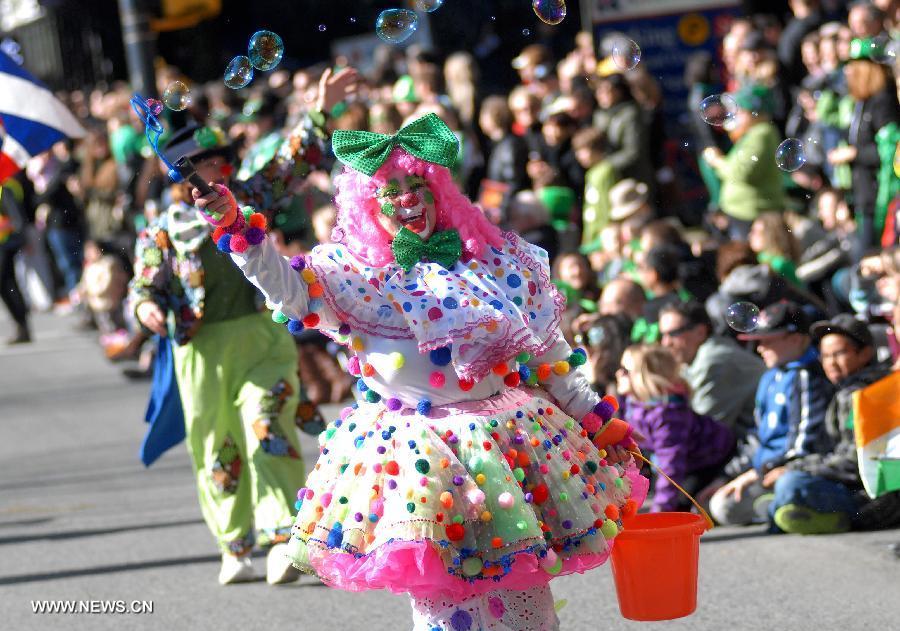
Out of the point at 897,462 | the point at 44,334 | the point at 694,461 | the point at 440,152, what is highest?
the point at 440,152

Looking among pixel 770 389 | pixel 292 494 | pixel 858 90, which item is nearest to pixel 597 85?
pixel 858 90

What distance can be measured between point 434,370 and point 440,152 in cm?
61

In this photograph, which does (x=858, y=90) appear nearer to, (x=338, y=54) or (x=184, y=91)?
(x=184, y=91)

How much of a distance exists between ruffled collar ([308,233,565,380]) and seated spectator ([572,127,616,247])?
6071 millimetres

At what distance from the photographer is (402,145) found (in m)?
4.49

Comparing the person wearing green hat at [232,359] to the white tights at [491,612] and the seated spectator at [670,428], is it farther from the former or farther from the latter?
the white tights at [491,612]

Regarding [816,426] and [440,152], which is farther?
[816,426]

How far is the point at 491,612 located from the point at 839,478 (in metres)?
2.81

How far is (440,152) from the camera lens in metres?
4.48

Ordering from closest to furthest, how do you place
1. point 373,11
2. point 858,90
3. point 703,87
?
point 858,90
point 703,87
point 373,11

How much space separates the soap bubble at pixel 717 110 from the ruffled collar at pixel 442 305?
1883mm

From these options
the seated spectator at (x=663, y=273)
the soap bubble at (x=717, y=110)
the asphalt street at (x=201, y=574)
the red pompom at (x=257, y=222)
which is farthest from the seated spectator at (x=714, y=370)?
the red pompom at (x=257, y=222)

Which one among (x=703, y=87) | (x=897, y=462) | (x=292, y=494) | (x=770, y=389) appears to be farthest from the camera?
(x=703, y=87)

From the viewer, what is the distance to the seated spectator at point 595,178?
10.6 m
